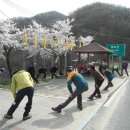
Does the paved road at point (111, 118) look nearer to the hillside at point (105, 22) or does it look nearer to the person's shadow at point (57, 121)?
the person's shadow at point (57, 121)

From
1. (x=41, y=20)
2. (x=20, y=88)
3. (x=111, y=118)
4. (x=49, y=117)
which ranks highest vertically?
(x=41, y=20)

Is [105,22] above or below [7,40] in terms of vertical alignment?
above

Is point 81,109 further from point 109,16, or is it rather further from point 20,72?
point 109,16

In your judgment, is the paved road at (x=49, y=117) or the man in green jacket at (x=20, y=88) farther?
the man in green jacket at (x=20, y=88)

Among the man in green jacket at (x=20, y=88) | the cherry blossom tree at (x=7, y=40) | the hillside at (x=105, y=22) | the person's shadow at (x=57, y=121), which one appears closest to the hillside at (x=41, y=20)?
the cherry blossom tree at (x=7, y=40)

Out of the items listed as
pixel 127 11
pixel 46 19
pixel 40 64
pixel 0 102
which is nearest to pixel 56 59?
pixel 40 64

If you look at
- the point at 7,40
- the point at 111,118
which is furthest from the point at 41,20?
the point at 111,118

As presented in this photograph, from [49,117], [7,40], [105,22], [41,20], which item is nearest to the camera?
[49,117]

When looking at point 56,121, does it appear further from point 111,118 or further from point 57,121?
point 111,118

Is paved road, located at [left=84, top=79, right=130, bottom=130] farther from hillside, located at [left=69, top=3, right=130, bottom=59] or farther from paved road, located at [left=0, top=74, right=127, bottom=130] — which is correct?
hillside, located at [left=69, top=3, right=130, bottom=59]

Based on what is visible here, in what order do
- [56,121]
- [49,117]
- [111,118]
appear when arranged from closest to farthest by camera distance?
1. [56,121]
2. [49,117]
3. [111,118]

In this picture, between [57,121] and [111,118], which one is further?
[111,118]

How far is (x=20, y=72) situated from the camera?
31.8ft

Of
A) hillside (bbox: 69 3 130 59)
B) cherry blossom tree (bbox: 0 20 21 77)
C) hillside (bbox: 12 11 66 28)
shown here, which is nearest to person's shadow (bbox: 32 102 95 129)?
cherry blossom tree (bbox: 0 20 21 77)
